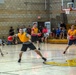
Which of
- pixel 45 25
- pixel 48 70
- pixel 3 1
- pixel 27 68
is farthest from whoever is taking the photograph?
pixel 45 25

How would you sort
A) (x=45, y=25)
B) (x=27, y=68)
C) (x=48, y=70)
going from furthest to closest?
1. (x=45, y=25)
2. (x=27, y=68)
3. (x=48, y=70)

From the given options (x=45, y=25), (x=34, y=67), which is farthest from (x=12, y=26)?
(x=34, y=67)

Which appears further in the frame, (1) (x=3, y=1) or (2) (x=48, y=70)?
(1) (x=3, y=1)

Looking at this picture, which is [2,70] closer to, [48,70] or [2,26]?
[48,70]

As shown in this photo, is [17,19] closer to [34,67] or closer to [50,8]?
[50,8]

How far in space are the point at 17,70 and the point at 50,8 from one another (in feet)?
94.3

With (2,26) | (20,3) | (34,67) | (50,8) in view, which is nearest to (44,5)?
(50,8)

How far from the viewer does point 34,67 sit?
50.2ft

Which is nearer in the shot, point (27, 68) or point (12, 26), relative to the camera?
point (27, 68)

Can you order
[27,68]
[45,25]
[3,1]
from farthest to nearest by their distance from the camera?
[45,25] → [3,1] → [27,68]

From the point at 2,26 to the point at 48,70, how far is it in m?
25.2

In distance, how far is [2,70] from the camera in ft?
47.4

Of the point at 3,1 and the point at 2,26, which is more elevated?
the point at 3,1

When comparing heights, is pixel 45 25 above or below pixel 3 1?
below
